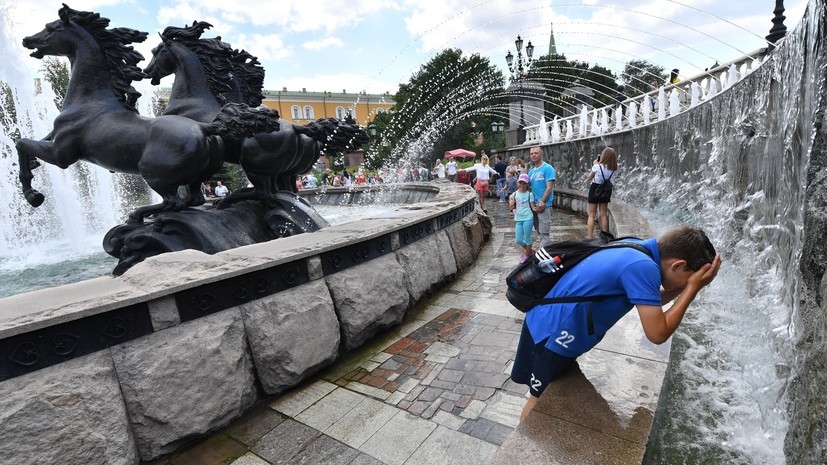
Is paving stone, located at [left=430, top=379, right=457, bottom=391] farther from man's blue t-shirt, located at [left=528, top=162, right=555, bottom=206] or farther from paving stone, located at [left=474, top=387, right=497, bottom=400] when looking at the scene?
man's blue t-shirt, located at [left=528, top=162, right=555, bottom=206]

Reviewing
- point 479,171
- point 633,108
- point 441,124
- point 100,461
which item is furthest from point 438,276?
point 441,124

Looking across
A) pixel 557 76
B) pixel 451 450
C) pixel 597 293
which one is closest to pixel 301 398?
pixel 451 450

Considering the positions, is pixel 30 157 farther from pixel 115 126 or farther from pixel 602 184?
pixel 602 184

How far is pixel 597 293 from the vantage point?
5.97ft

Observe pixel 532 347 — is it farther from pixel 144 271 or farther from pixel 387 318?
pixel 144 271

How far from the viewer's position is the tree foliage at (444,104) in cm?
3700

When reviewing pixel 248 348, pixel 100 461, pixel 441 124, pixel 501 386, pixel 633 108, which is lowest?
pixel 501 386

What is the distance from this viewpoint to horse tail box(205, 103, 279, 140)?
163 inches

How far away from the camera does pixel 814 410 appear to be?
4.53 feet

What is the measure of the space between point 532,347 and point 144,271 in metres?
2.40

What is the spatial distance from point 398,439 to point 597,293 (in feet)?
4.71

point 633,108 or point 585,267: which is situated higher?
point 633,108

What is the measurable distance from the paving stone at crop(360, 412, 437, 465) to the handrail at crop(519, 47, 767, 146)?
5.76m

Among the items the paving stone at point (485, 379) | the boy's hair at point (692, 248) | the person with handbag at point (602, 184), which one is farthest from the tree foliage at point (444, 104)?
the boy's hair at point (692, 248)
